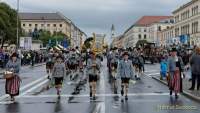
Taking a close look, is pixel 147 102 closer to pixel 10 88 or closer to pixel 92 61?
pixel 92 61

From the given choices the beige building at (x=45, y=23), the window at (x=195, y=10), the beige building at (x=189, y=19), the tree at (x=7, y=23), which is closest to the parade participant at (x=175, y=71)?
the tree at (x=7, y=23)

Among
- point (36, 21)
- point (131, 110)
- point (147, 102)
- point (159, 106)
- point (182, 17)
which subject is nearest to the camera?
point (131, 110)

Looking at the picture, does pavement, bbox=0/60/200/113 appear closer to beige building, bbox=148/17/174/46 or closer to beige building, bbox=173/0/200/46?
beige building, bbox=173/0/200/46

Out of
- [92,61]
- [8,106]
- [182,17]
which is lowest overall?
[8,106]

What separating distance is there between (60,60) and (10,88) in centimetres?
228

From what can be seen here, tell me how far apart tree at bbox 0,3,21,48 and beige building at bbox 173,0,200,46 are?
3487 cm

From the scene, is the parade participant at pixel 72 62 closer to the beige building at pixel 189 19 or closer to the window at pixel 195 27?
the beige building at pixel 189 19

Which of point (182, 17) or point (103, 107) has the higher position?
point (182, 17)

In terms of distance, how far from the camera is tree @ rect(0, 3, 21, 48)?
91363 millimetres

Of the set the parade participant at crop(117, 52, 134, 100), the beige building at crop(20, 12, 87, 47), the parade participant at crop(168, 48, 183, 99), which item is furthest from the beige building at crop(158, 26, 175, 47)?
the parade participant at crop(117, 52, 134, 100)

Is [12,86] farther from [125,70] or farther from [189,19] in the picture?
[189,19]

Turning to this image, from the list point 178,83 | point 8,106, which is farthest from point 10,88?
point 178,83

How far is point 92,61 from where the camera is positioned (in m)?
17.3

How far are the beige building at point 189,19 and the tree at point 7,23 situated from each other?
34.9 m
